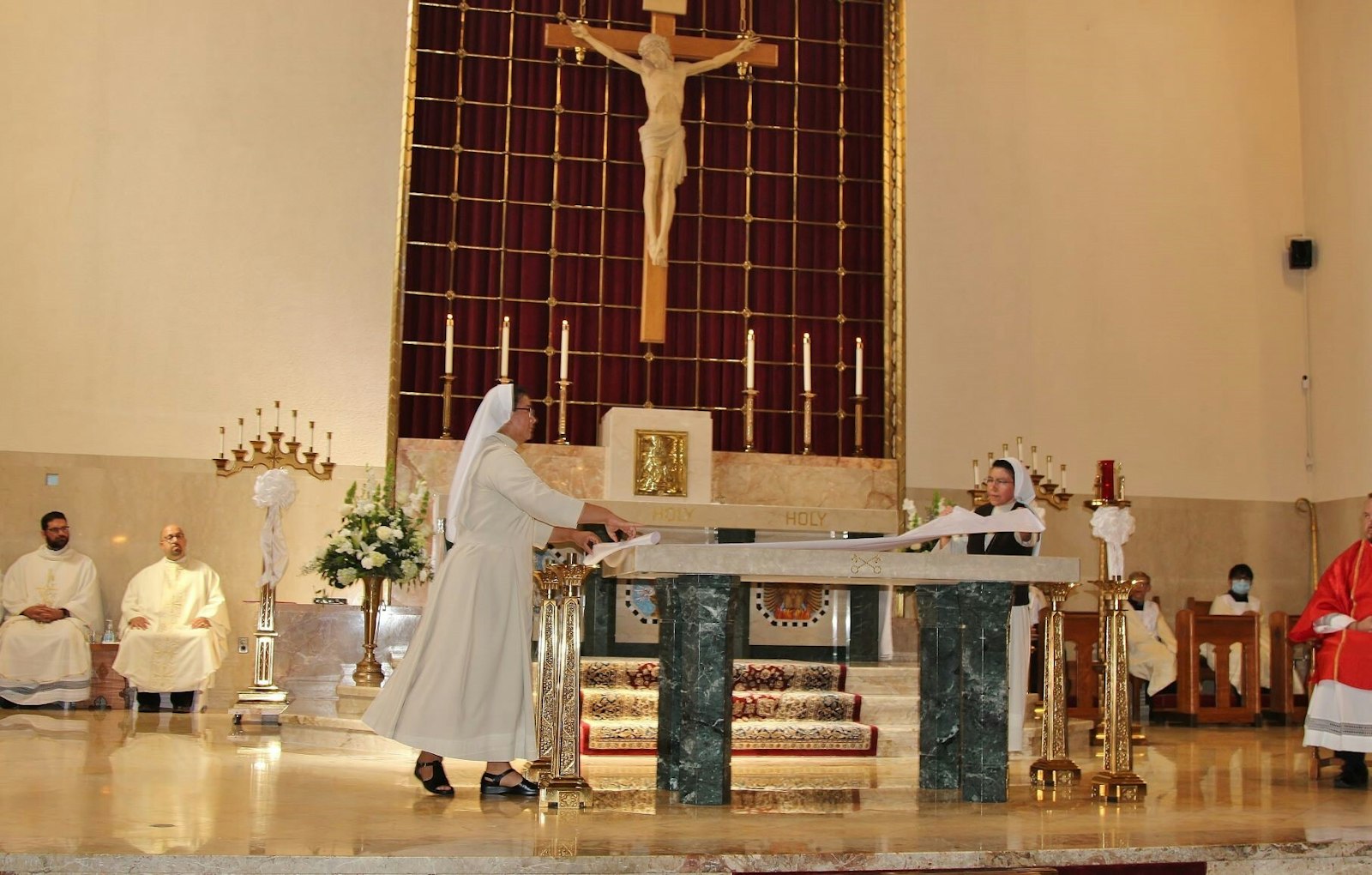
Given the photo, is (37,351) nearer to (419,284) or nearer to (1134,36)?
(419,284)

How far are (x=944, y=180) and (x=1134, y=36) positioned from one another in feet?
7.62

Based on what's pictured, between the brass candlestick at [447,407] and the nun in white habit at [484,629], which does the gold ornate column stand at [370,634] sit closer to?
the brass candlestick at [447,407]

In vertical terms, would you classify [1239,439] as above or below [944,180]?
below

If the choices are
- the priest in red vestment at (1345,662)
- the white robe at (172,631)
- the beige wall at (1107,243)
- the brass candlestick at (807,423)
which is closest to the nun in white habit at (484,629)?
the priest in red vestment at (1345,662)

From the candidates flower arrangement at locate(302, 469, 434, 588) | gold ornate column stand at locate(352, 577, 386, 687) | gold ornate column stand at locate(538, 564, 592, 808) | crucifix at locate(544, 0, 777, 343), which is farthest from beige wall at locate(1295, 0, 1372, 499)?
gold ornate column stand at locate(538, 564, 592, 808)

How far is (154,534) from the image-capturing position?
10664 mm

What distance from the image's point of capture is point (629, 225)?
38.2 ft

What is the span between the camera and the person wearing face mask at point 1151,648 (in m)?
10.7

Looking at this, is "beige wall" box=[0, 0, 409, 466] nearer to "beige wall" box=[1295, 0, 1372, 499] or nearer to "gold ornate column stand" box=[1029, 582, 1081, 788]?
"gold ornate column stand" box=[1029, 582, 1081, 788]

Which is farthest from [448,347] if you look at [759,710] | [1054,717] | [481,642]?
[1054,717]

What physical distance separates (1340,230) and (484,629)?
9.60 meters

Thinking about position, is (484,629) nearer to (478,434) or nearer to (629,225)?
(478,434)

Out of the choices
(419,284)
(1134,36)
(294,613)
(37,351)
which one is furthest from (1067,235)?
(37,351)

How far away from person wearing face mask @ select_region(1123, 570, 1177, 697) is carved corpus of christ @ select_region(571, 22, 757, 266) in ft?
14.8
